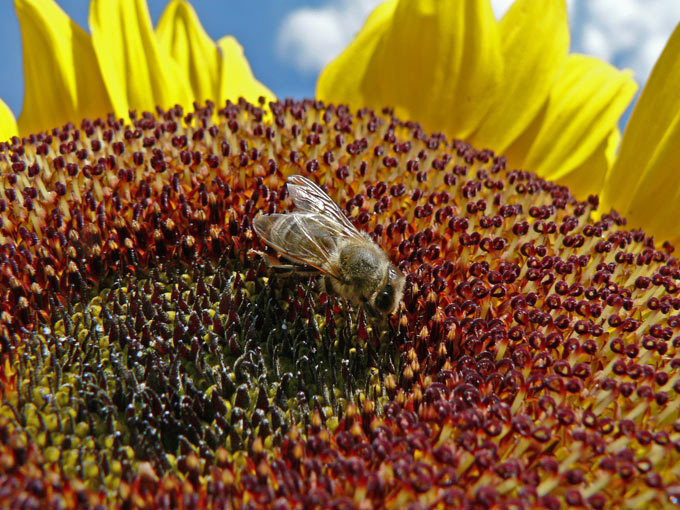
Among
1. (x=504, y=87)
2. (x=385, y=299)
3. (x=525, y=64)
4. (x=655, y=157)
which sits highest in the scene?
(x=525, y=64)

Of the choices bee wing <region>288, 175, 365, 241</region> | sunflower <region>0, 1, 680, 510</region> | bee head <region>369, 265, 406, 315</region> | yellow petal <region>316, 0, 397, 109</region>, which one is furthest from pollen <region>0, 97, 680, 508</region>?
yellow petal <region>316, 0, 397, 109</region>

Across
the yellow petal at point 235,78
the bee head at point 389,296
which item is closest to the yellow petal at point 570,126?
the yellow petal at point 235,78

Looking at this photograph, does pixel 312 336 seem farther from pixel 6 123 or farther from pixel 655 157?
pixel 6 123

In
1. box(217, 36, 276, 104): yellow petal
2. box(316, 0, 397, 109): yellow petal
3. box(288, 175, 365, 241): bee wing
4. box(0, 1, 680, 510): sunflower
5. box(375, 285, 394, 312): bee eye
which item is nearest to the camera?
box(0, 1, 680, 510): sunflower

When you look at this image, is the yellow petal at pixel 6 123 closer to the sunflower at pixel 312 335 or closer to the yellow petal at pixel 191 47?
the sunflower at pixel 312 335

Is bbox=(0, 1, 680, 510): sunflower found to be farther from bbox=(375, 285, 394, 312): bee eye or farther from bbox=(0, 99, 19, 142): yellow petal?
bbox=(0, 99, 19, 142): yellow petal

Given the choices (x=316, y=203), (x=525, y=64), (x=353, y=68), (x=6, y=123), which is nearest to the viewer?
(x=316, y=203)

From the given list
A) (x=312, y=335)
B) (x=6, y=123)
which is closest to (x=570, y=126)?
(x=312, y=335)
